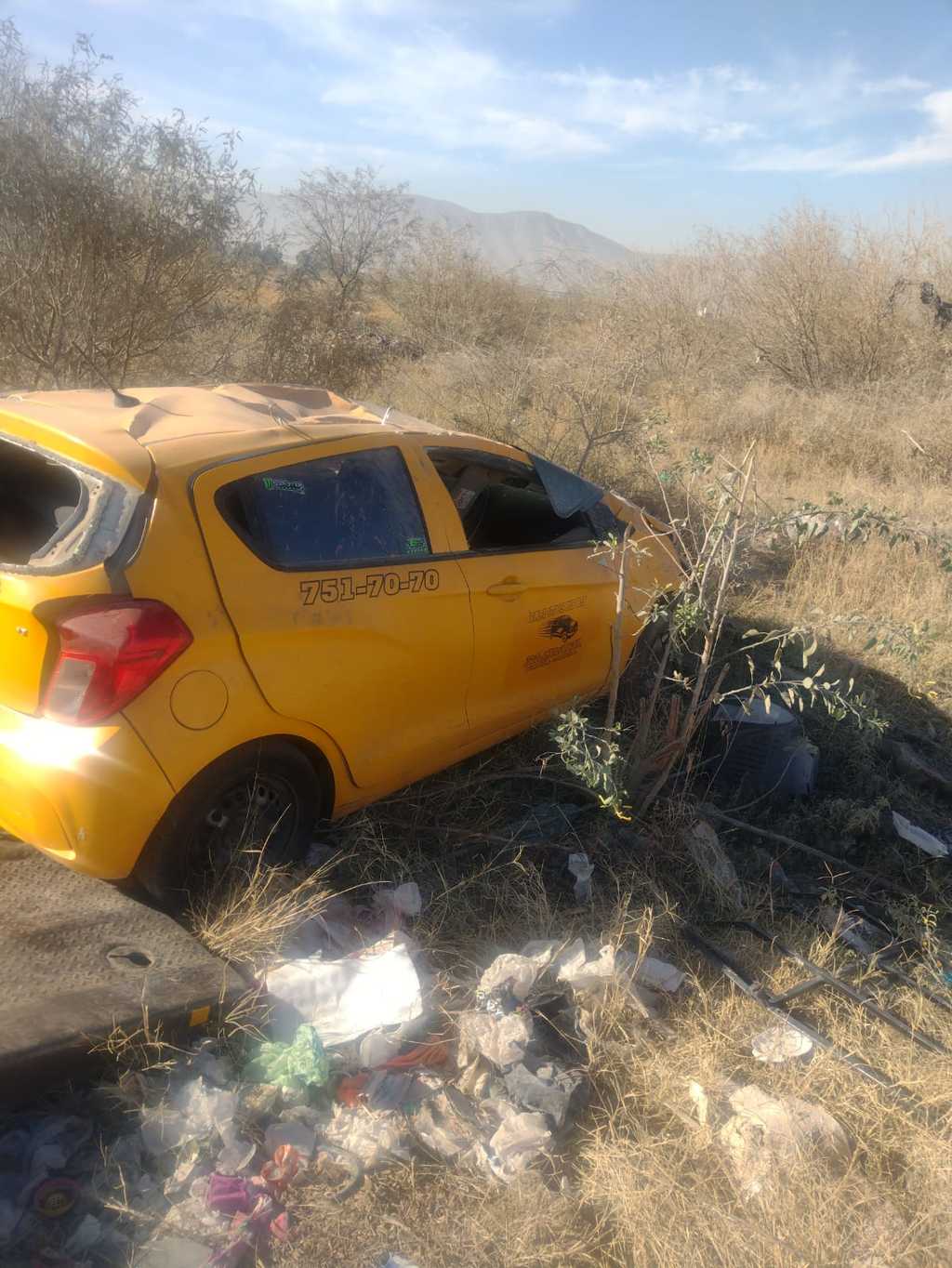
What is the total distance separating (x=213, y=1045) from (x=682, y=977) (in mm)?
1614

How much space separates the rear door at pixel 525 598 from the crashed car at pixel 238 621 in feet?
0.05

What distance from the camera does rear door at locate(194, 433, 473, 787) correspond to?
2.81 metres

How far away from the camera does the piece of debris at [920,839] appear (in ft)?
14.4

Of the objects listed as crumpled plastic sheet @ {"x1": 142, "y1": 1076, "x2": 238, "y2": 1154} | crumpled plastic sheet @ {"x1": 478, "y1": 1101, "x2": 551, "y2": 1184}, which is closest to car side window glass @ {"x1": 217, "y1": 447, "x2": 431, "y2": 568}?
crumpled plastic sheet @ {"x1": 142, "y1": 1076, "x2": 238, "y2": 1154}

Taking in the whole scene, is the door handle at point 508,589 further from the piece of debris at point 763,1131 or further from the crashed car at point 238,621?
the piece of debris at point 763,1131

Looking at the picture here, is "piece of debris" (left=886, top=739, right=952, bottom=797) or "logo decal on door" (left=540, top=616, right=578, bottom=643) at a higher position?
"logo decal on door" (left=540, top=616, right=578, bottom=643)

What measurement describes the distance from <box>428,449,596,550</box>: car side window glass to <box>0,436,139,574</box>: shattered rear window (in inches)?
68.0

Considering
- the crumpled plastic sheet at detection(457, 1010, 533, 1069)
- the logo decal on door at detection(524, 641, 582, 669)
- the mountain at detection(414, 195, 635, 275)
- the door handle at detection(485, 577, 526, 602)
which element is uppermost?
the mountain at detection(414, 195, 635, 275)

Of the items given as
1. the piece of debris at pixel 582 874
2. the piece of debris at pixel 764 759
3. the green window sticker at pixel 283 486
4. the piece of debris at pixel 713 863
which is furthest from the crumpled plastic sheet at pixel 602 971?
the green window sticker at pixel 283 486

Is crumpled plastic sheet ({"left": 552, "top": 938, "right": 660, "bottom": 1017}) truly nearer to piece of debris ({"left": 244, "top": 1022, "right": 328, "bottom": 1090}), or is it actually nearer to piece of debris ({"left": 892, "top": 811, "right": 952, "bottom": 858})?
piece of debris ({"left": 244, "top": 1022, "right": 328, "bottom": 1090})

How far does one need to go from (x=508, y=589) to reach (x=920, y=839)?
2554 mm

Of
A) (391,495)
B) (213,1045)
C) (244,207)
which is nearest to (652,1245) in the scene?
(213,1045)

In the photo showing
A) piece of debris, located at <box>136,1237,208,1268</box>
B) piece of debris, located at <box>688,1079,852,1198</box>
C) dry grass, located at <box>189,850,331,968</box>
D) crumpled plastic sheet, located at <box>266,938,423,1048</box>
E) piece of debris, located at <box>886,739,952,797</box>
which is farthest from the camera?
piece of debris, located at <box>886,739,952,797</box>

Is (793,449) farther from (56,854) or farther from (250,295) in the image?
(56,854)
